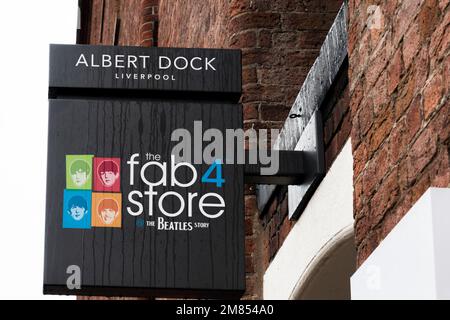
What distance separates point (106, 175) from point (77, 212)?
0.21 meters

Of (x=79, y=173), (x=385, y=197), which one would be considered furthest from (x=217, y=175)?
(x=385, y=197)

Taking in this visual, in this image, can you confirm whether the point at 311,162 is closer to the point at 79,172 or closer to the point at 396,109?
the point at 79,172

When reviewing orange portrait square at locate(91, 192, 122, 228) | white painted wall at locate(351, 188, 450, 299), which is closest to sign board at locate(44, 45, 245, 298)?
orange portrait square at locate(91, 192, 122, 228)

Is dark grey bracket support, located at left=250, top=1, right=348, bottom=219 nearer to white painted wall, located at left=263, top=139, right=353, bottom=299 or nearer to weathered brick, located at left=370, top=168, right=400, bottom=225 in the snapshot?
white painted wall, located at left=263, top=139, right=353, bottom=299

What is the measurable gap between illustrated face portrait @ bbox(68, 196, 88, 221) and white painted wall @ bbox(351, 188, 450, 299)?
2.65 m

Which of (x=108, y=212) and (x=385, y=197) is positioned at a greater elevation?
(x=108, y=212)

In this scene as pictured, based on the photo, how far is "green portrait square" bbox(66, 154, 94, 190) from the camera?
5.32 metres

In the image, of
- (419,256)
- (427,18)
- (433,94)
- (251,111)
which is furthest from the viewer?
(251,111)

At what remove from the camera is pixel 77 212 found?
5242 mm

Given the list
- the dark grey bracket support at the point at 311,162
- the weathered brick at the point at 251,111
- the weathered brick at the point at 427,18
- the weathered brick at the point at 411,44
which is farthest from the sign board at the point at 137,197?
the weathered brick at the point at 427,18

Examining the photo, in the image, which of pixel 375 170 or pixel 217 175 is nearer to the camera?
pixel 375 170

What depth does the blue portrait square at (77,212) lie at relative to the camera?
17.2 ft
